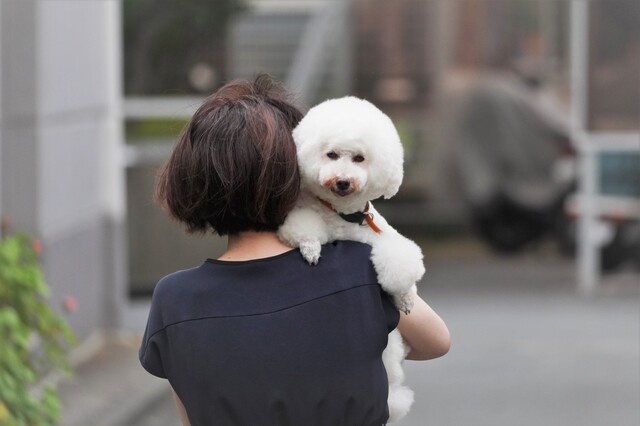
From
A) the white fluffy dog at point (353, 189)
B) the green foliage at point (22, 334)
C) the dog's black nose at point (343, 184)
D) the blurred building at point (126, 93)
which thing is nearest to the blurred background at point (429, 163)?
the blurred building at point (126, 93)

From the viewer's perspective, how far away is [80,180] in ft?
26.3

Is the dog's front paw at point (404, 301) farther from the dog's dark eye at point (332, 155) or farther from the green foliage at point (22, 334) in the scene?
the green foliage at point (22, 334)

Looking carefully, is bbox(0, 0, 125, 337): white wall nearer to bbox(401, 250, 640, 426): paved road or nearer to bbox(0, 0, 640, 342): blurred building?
bbox(0, 0, 640, 342): blurred building

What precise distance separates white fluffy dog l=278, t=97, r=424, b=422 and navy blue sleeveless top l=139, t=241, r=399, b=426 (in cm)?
4

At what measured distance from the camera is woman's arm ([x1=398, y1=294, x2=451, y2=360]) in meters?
2.25

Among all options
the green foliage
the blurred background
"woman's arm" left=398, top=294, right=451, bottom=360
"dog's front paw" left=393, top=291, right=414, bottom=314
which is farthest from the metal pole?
"dog's front paw" left=393, top=291, right=414, bottom=314

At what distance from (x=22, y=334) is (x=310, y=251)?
268cm

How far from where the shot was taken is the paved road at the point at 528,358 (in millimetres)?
6680

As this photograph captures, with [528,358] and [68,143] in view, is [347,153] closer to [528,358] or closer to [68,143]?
[68,143]

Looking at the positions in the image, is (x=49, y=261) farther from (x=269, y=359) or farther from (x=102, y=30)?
(x=269, y=359)

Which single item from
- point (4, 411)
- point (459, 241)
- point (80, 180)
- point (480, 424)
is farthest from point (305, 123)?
point (459, 241)

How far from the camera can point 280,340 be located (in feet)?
6.98

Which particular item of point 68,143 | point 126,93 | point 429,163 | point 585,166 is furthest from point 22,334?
point 429,163

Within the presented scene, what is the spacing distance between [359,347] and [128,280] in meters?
7.33
